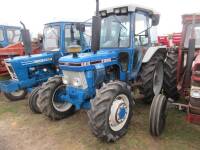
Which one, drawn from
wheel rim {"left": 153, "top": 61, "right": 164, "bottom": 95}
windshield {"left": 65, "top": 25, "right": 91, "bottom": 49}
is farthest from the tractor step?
windshield {"left": 65, "top": 25, "right": 91, "bottom": 49}

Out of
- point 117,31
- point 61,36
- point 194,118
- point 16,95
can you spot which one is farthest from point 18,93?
point 194,118

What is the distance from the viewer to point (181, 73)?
4719mm

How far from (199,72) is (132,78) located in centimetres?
188

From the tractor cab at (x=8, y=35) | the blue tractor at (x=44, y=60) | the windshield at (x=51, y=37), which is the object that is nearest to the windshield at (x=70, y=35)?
the blue tractor at (x=44, y=60)

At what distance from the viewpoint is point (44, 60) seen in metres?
6.12

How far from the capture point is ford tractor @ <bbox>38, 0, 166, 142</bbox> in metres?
3.53

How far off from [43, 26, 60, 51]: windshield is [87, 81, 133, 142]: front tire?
3160 millimetres

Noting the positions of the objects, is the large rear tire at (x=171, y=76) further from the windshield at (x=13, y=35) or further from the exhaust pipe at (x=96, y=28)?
the windshield at (x=13, y=35)

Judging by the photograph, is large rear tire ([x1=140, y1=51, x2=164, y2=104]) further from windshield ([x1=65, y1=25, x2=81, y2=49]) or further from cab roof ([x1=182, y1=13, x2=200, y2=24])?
windshield ([x1=65, y1=25, x2=81, y2=49])

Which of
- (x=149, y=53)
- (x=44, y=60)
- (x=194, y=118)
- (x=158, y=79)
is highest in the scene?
(x=149, y=53)

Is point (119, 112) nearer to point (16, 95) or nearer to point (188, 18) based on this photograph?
point (188, 18)

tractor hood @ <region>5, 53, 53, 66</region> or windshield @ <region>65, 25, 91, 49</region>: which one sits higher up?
windshield @ <region>65, 25, 91, 49</region>

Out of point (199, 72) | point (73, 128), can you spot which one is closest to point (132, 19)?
point (199, 72)

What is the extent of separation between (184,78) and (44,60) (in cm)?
364
